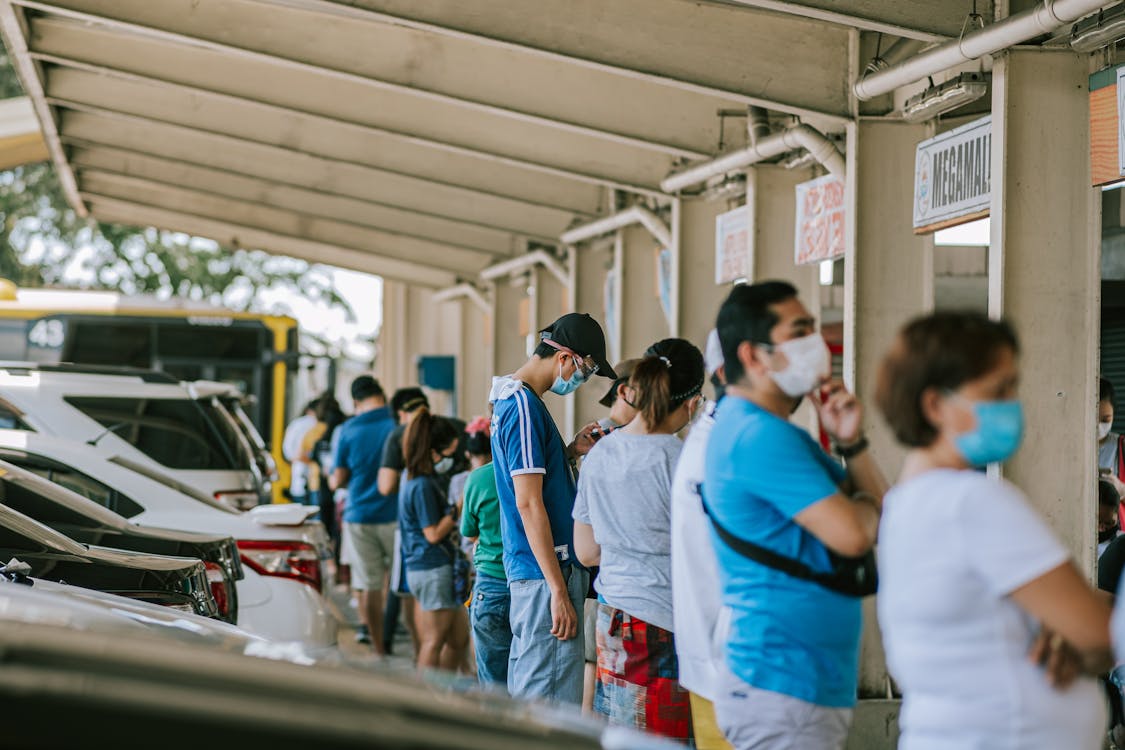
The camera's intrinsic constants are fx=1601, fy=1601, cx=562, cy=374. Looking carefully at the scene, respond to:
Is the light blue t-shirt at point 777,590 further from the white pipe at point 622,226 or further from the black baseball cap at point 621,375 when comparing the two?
the white pipe at point 622,226

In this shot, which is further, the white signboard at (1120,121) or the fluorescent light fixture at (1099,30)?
the white signboard at (1120,121)

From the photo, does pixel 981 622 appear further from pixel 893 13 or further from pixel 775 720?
pixel 893 13

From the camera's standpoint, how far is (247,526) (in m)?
9.24

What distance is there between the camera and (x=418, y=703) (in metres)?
2.69

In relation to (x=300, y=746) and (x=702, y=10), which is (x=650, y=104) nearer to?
(x=702, y=10)

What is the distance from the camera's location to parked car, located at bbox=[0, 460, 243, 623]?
7727 millimetres

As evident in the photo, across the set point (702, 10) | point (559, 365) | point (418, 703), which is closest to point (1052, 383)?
point (559, 365)

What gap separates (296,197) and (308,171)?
1.71 metres

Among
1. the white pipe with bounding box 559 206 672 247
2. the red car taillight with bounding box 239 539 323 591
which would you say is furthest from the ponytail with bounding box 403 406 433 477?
the white pipe with bounding box 559 206 672 247

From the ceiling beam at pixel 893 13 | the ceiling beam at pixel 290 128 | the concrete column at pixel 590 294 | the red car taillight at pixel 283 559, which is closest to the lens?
the ceiling beam at pixel 893 13

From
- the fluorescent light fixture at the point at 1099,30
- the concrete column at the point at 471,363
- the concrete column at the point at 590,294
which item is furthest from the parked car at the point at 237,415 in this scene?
the concrete column at the point at 471,363

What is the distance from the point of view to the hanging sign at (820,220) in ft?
32.5

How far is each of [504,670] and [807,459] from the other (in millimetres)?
3227

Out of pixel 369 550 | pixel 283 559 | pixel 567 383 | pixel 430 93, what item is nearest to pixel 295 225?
pixel 430 93
